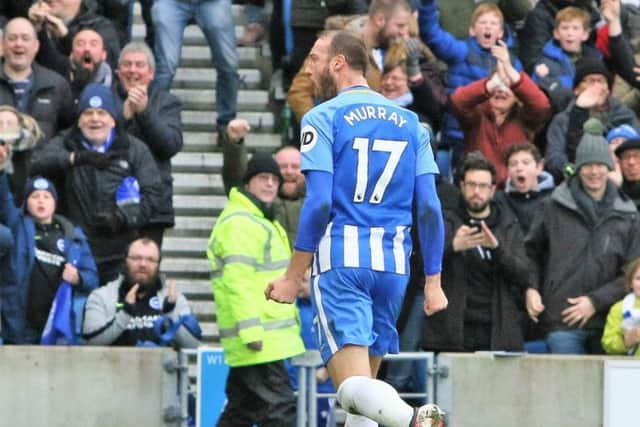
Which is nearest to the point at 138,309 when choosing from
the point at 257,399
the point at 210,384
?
the point at 210,384

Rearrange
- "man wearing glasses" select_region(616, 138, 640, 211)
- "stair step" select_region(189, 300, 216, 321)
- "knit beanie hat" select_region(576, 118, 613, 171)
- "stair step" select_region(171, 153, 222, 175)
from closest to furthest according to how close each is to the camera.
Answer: "knit beanie hat" select_region(576, 118, 613, 171) < "man wearing glasses" select_region(616, 138, 640, 211) < "stair step" select_region(189, 300, 216, 321) < "stair step" select_region(171, 153, 222, 175)

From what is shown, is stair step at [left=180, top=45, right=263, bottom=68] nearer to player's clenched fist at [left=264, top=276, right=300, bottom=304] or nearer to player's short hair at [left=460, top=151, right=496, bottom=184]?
player's short hair at [left=460, top=151, right=496, bottom=184]

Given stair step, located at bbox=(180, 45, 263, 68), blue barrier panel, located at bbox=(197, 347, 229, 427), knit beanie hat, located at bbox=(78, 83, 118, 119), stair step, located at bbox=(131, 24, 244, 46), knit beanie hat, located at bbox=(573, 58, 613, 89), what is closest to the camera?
blue barrier panel, located at bbox=(197, 347, 229, 427)

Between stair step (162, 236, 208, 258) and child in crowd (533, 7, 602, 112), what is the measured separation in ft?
9.87

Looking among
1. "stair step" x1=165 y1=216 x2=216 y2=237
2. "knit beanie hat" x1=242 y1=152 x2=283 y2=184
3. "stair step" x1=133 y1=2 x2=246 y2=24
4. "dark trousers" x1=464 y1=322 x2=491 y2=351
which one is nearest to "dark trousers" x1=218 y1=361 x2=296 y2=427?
"knit beanie hat" x1=242 y1=152 x2=283 y2=184

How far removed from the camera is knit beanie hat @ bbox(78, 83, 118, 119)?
50.6 feet

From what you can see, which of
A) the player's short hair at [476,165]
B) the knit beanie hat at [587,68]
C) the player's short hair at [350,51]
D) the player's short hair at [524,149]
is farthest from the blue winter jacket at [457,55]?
the player's short hair at [350,51]

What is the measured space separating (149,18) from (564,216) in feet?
14.3

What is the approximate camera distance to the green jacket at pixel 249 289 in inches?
539

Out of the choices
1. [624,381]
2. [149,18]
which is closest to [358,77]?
[624,381]

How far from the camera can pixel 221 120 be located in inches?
679

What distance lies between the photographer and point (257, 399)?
13.7 meters

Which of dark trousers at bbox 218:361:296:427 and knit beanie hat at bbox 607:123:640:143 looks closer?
dark trousers at bbox 218:361:296:427

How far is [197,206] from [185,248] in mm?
486
